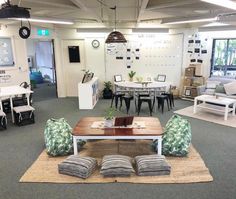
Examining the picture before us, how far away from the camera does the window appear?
26.8ft

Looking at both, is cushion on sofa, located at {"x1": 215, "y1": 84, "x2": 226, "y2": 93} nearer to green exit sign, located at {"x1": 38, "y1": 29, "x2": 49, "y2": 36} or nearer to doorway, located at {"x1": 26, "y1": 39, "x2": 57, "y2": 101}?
green exit sign, located at {"x1": 38, "y1": 29, "x2": 49, "y2": 36}

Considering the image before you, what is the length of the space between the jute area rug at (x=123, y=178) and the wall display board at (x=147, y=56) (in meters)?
4.88

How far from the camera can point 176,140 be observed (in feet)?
13.5

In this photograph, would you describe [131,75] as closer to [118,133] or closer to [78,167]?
[118,133]

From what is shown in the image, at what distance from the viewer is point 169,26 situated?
863 centimetres

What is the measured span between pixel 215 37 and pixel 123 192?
6.98m

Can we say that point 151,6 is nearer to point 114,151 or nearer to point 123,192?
point 114,151

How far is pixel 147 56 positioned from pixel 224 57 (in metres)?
2.85

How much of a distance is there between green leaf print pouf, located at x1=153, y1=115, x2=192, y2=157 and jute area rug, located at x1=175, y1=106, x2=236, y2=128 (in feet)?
7.71

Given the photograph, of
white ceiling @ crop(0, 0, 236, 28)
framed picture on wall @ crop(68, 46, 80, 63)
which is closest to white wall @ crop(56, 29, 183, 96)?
framed picture on wall @ crop(68, 46, 80, 63)

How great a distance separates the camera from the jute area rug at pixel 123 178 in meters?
3.48

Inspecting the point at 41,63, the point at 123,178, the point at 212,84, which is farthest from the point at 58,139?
the point at 41,63

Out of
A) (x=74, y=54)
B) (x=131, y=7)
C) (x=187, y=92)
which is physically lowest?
(x=187, y=92)

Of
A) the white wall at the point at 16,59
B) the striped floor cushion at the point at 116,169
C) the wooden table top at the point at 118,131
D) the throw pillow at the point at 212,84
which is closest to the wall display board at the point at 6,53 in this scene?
the white wall at the point at 16,59
